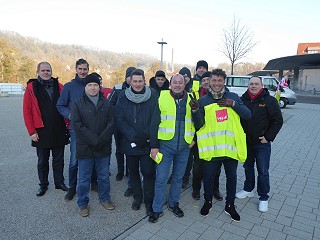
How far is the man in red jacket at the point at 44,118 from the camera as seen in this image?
12.8ft

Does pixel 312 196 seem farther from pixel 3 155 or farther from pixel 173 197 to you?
Result: pixel 3 155

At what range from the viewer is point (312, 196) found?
14.3 ft

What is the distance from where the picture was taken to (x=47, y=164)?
166 inches

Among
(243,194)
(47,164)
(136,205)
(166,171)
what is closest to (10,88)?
(47,164)

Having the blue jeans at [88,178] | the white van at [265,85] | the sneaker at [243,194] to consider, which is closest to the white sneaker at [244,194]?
the sneaker at [243,194]

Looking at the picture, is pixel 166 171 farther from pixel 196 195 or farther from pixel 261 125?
pixel 261 125

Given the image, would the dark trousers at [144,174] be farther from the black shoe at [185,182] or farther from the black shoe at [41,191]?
the black shoe at [41,191]

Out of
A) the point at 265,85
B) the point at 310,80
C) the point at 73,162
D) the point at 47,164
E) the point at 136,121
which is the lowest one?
the point at 47,164

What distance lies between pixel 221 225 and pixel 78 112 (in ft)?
7.84

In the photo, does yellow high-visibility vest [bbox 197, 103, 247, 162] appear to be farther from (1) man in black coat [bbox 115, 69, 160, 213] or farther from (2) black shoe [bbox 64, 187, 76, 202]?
(2) black shoe [bbox 64, 187, 76, 202]

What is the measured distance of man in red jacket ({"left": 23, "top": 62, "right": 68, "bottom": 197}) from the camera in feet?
12.8

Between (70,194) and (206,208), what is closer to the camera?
(206,208)

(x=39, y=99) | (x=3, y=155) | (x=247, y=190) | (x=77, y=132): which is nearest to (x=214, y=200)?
(x=247, y=190)

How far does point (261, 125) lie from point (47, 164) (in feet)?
11.1
